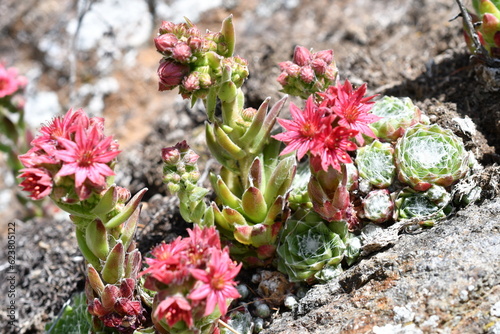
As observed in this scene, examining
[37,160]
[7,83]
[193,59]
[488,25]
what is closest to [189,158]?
[193,59]

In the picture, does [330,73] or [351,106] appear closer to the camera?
[351,106]

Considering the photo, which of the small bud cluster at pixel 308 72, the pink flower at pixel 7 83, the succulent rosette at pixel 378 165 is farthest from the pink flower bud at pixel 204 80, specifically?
the pink flower at pixel 7 83

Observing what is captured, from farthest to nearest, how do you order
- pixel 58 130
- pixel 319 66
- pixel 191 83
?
pixel 319 66 → pixel 191 83 → pixel 58 130

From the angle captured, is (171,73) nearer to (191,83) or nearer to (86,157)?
(191,83)

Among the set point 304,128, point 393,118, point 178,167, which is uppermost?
point 304,128

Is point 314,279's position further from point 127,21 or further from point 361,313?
point 127,21

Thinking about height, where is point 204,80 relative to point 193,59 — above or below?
below
